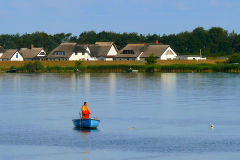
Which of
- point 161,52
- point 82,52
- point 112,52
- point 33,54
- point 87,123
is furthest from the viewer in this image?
point 33,54

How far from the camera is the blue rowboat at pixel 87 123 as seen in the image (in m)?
31.5

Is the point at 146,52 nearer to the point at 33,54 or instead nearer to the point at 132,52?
the point at 132,52

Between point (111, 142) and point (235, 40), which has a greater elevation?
point (235, 40)

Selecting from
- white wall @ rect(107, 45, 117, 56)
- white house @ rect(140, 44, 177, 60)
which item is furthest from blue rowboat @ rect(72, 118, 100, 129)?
white wall @ rect(107, 45, 117, 56)

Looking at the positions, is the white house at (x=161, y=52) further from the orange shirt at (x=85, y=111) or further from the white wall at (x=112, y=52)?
the orange shirt at (x=85, y=111)

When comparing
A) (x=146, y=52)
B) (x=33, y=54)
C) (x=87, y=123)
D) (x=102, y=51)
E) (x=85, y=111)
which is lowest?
(x=87, y=123)

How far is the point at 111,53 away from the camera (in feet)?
592

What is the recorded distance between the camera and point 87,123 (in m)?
31.7

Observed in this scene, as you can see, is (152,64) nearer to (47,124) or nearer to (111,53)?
(111,53)

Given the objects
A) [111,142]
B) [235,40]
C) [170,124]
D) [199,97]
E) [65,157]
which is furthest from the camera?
[235,40]

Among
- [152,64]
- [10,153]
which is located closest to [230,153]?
[10,153]

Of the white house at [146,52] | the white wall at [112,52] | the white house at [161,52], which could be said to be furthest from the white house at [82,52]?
the white house at [161,52]

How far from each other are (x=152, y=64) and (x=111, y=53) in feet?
156

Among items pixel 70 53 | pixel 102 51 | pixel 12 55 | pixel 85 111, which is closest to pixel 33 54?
pixel 12 55
